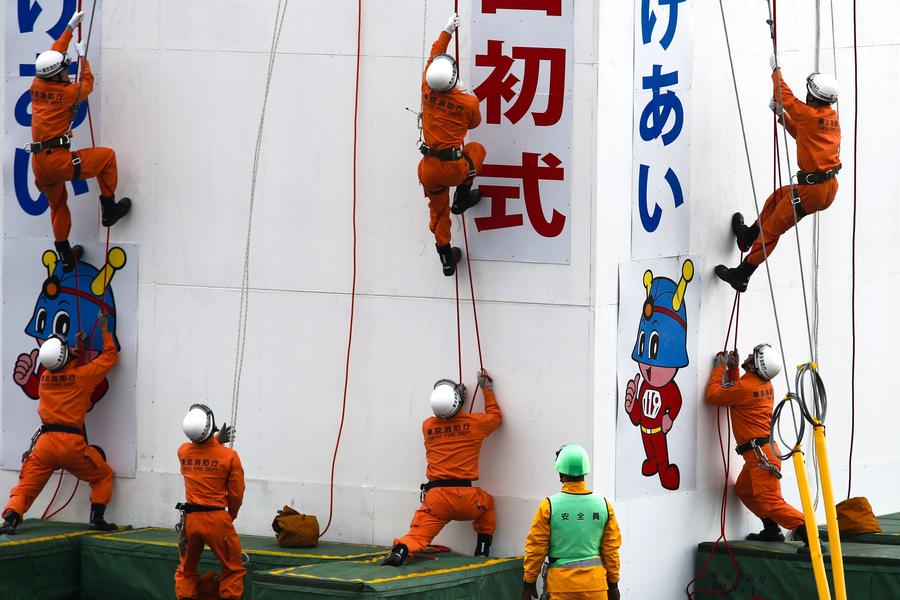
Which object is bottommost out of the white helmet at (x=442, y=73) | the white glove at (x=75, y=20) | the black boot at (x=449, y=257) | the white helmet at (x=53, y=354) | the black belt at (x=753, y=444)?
the black belt at (x=753, y=444)

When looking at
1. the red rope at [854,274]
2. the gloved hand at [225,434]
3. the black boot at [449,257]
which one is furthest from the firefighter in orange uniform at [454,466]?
the red rope at [854,274]

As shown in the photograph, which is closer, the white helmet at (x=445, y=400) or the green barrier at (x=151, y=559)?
the white helmet at (x=445, y=400)

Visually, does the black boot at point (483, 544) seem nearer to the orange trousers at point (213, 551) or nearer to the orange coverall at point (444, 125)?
the orange trousers at point (213, 551)

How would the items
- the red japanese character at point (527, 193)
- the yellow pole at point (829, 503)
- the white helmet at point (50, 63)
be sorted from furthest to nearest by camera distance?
1. the white helmet at point (50, 63)
2. the red japanese character at point (527, 193)
3. the yellow pole at point (829, 503)

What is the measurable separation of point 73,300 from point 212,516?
2638 millimetres

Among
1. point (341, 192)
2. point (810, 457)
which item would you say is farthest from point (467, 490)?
point (810, 457)

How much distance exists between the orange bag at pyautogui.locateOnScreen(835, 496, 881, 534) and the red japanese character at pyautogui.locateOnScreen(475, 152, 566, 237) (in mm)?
3505

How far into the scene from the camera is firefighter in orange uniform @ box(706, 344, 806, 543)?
12.3 metres

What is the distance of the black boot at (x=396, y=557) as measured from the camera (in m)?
11.0

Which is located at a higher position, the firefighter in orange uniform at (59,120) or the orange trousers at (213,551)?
the firefighter in orange uniform at (59,120)

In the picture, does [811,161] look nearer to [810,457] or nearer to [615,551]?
[810,457]

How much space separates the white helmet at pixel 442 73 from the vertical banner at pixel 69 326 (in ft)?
10.1

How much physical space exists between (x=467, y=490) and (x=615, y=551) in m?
1.62

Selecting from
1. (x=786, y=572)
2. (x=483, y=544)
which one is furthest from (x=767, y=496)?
(x=483, y=544)
